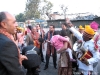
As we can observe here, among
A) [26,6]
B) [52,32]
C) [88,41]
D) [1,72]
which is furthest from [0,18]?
[26,6]

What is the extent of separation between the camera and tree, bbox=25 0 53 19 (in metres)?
59.5

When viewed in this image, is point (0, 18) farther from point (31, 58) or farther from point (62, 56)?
point (62, 56)

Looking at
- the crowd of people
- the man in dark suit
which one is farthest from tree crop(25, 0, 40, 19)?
the man in dark suit

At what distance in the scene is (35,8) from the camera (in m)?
59.9

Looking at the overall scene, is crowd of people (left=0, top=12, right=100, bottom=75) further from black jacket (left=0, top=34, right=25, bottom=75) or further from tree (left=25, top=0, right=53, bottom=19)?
tree (left=25, top=0, right=53, bottom=19)

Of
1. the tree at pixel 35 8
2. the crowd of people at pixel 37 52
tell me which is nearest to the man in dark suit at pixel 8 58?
the crowd of people at pixel 37 52

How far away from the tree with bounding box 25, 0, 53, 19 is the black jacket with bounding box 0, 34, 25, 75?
190 ft

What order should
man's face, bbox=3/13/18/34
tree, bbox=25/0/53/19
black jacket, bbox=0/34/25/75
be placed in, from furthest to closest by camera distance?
tree, bbox=25/0/53/19 < man's face, bbox=3/13/18/34 < black jacket, bbox=0/34/25/75

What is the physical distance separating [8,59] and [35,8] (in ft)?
193

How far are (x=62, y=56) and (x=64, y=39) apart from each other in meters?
Result: 0.45

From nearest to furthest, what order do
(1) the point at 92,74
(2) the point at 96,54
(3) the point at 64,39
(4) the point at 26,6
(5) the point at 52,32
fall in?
(2) the point at 96,54
(1) the point at 92,74
(3) the point at 64,39
(5) the point at 52,32
(4) the point at 26,6

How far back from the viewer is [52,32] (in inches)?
287

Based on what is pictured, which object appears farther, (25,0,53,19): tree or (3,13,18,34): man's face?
(25,0,53,19): tree

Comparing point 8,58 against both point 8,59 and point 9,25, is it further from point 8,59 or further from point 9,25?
point 9,25
